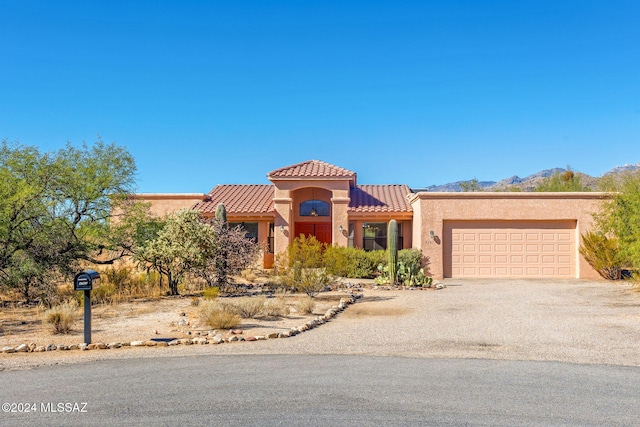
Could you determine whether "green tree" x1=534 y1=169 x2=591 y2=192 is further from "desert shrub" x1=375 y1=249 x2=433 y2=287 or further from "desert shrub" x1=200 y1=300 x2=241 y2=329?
"desert shrub" x1=200 y1=300 x2=241 y2=329

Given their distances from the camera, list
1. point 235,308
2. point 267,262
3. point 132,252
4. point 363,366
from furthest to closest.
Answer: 1. point 267,262
2. point 132,252
3. point 235,308
4. point 363,366

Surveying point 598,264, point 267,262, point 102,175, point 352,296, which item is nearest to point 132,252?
point 102,175

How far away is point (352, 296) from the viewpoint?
1658cm

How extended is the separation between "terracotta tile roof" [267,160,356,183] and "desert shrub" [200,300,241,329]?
49.7ft

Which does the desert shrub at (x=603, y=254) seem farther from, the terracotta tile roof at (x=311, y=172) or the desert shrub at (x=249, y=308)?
the desert shrub at (x=249, y=308)

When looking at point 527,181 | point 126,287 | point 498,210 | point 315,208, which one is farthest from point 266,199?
point 527,181

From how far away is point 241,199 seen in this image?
1147 inches

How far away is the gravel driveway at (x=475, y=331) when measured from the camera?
29.5ft

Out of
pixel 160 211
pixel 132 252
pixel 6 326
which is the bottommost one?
pixel 6 326

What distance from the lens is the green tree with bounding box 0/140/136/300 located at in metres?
13.7

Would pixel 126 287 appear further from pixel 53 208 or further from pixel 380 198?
pixel 380 198

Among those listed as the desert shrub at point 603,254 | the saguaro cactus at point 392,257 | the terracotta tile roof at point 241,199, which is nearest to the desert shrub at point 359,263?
the saguaro cactus at point 392,257

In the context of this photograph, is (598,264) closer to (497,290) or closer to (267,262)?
(497,290)

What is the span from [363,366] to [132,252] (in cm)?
1201
